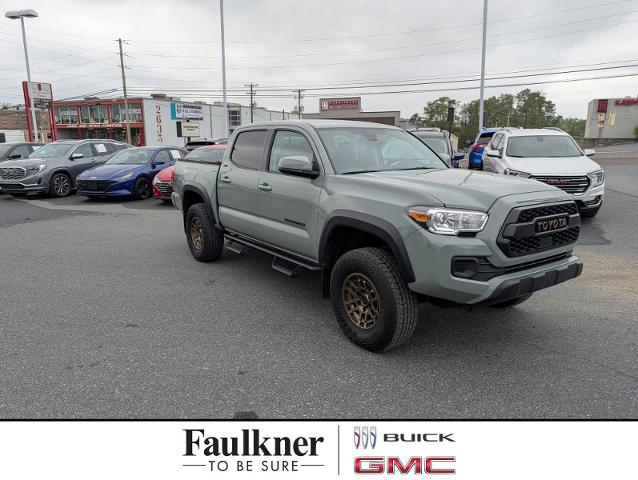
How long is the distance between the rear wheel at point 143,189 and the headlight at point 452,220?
436 inches

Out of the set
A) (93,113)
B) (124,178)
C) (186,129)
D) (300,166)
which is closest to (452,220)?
(300,166)

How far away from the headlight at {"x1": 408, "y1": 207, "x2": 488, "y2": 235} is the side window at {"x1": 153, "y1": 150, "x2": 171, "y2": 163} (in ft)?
38.6

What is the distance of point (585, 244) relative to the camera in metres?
7.43

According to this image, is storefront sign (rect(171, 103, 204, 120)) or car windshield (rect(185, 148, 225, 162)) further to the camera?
storefront sign (rect(171, 103, 204, 120))

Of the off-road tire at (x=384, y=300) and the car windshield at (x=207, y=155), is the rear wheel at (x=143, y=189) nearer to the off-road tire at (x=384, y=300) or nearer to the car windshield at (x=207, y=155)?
the car windshield at (x=207, y=155)

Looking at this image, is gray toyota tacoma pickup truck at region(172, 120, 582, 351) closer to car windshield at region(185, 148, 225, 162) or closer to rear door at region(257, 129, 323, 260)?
rear door at region(257, 129, 323, 260)

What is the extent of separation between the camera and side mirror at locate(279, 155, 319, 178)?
13.5ft

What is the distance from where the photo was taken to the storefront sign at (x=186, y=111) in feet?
222

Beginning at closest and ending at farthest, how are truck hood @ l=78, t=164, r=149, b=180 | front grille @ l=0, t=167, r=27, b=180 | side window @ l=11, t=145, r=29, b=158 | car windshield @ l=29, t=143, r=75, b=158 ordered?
truck hood @ l=78, t=164, r=149, b=180 → front grille @ l=0, t=167, r=27, b=180 → car windshield @ l=29, t=143, r=75, b=158 → side window @ l=11, t=145, r=29, b=158

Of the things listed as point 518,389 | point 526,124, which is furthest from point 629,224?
point 526,124

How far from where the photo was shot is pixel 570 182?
27.7 ft
